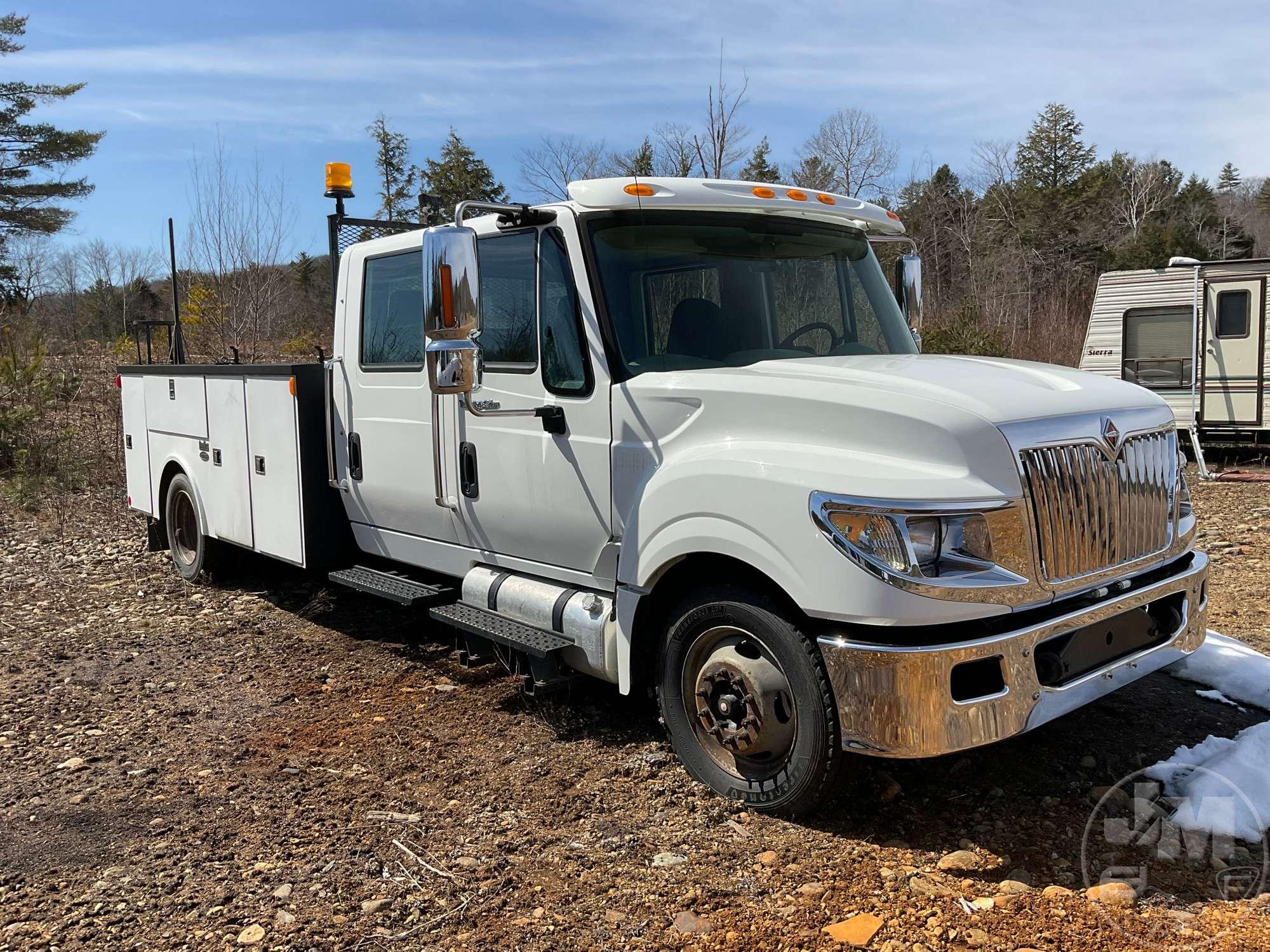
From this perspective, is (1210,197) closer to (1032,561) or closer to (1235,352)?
(1235,352)

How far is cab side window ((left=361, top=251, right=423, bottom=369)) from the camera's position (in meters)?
5.14

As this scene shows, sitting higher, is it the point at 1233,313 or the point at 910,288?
the point at 1233,313

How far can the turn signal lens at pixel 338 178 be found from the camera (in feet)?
19.9

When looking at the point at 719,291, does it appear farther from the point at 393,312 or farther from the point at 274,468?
the point at 274,468

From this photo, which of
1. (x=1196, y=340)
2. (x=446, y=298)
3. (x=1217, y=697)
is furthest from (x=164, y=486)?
(x=1196, y=340)

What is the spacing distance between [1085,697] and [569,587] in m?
2.11

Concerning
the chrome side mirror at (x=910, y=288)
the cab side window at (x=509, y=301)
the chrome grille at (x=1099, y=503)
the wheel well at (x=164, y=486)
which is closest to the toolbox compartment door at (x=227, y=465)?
the wheel well at (x=164, y=486)

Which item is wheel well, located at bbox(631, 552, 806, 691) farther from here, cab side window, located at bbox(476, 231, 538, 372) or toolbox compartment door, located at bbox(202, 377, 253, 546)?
toolbox compartment door, located at bbox(202, 377, 253, 546)

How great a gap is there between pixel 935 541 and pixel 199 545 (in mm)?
5839

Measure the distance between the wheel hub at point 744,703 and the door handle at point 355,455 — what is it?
272cm

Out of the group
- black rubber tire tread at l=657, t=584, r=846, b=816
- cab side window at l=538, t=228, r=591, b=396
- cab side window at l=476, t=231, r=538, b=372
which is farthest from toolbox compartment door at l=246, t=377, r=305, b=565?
black rubber tire tread at l=657, t=584, r=846, b=816

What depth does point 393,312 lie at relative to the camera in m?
5.29

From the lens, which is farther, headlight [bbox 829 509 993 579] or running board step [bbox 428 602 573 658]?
running board step [bbox 428 602 573 658]

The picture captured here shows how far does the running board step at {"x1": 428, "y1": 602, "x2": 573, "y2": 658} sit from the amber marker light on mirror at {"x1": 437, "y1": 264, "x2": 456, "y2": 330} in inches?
54.3
